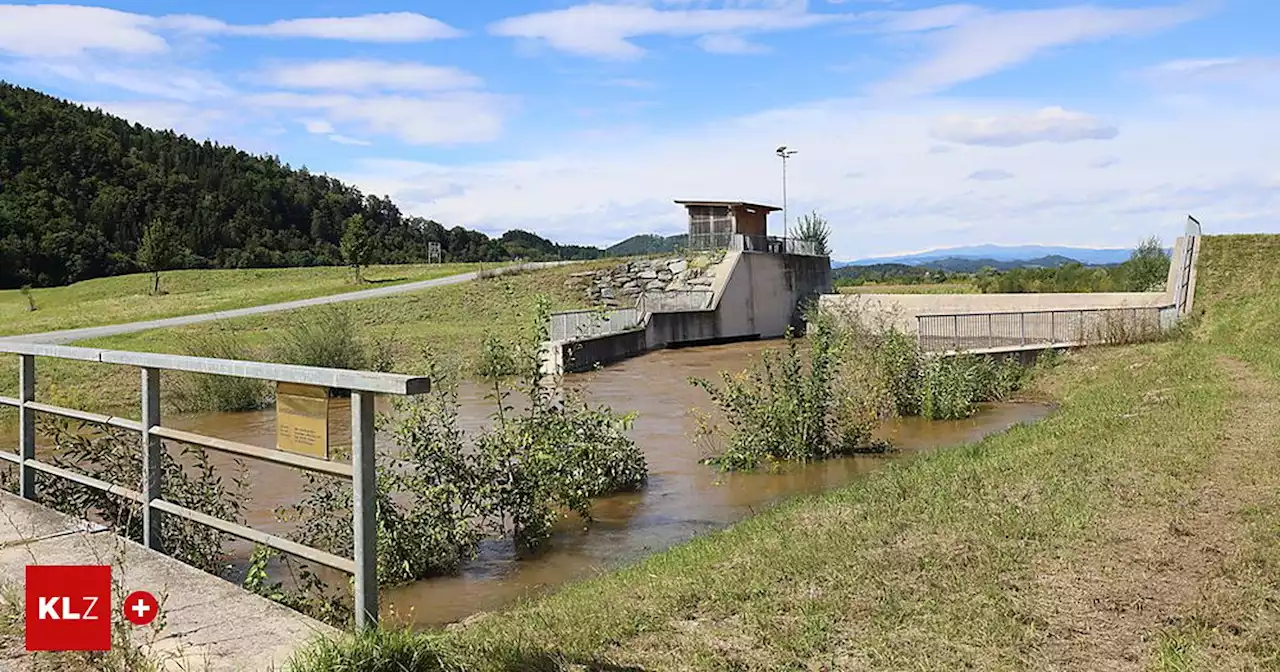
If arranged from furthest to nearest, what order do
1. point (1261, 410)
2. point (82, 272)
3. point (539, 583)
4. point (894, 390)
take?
point (82, 272)
point (894, 390)
point (1261, 410)
point (539, 583)

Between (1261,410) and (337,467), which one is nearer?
(337,467)

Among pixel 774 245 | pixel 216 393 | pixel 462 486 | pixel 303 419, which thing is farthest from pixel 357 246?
pixel 303 419

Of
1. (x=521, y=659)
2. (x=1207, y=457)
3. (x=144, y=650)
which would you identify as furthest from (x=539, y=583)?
(x=1207, y=457)

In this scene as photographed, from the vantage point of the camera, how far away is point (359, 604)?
3.85 m

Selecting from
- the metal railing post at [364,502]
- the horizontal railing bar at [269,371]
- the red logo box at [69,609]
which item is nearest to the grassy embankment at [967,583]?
the metal railing post at [364,502]

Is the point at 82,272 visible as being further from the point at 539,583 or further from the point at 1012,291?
the point at 539,583

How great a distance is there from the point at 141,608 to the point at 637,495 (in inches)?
265

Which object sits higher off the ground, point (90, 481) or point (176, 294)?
point (176, 294)

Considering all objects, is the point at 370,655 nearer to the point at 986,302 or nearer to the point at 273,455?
the point at 273,455

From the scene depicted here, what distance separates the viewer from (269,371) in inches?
161

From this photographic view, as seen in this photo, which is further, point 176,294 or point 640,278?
point 176,294

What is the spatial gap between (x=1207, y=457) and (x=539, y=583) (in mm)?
5616

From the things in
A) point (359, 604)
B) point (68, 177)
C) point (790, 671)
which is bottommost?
point (790, 671)

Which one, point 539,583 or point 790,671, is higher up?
point 790,671
